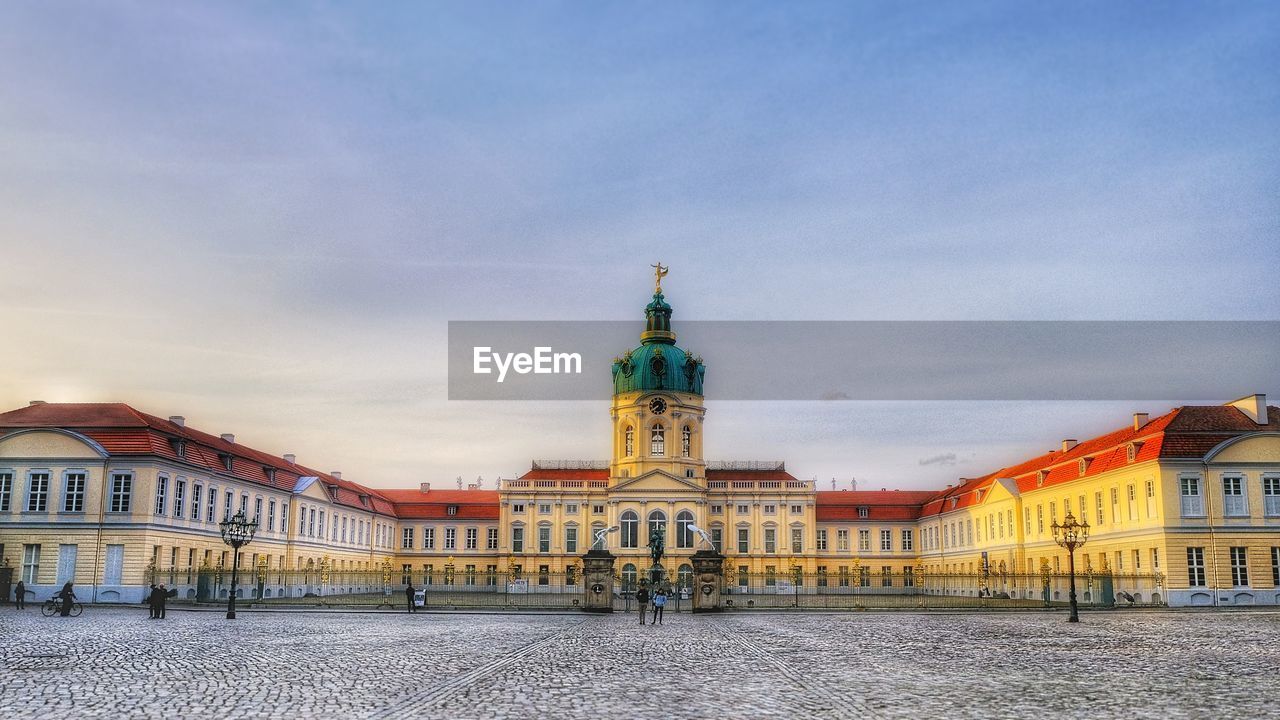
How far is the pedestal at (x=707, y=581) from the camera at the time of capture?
4800cm

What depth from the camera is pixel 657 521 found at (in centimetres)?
9831

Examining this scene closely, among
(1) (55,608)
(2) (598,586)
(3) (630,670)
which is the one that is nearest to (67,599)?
(1) (55,608)

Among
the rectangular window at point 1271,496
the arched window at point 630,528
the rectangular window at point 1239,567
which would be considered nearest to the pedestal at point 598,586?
the rectangular window at point 1239,567

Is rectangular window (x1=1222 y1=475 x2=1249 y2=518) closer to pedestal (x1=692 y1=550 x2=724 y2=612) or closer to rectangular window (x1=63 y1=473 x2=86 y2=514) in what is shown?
pedestal (x1=692 y1=550 x2=724 y2=612)

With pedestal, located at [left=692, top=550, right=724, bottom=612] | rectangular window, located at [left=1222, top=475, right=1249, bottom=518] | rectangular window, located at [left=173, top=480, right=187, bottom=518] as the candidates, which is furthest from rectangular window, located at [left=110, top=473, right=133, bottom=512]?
rectangular window, located at [left=1222, top=475, right=1249, bottom=518]

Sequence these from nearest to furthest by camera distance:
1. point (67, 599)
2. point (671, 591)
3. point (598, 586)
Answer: point (67, 599)
point (598, 586)
point (671, 591)

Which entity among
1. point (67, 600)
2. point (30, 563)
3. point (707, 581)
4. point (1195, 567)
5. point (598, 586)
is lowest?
point (67, 600)

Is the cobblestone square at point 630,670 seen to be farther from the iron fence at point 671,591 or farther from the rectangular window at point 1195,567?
the rectangular window at point 1195,567

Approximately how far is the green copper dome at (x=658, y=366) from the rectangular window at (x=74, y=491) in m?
54.7

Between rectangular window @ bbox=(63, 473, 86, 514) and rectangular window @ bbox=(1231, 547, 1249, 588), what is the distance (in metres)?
57.4

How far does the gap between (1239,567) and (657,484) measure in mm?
52367

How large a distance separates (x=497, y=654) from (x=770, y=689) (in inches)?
346

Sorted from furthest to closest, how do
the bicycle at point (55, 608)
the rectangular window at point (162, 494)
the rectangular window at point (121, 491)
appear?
the rectangular window at point (162, 494), the rectangular window at point (121, 491), the bicycle at point (55, 608)

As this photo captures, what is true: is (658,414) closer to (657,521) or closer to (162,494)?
(657,521)
